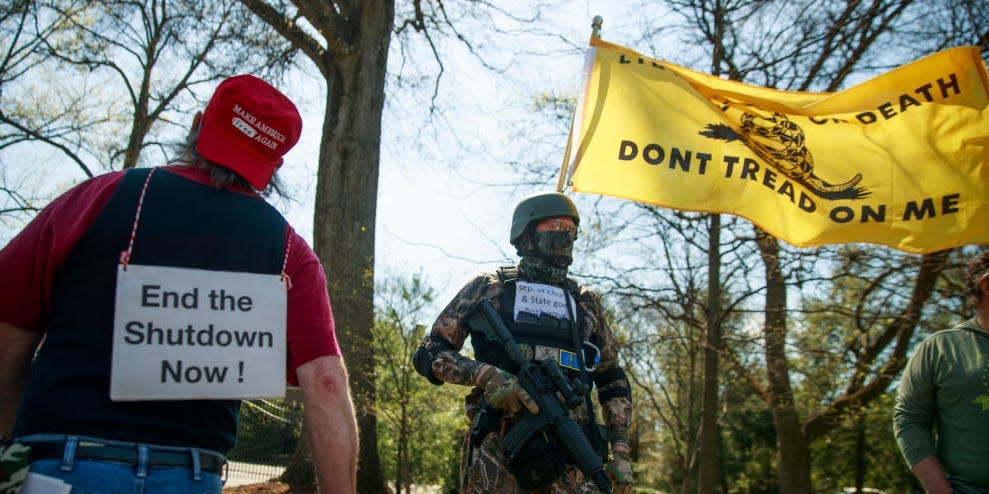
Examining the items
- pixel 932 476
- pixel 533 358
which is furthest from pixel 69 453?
pixel 932 476

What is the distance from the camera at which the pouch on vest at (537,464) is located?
10.9 ft

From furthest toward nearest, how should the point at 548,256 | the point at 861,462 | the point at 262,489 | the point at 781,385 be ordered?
1. the point at 861,462
2. the point at 781,385
3. the point at 262,489
4. the point at 548,256

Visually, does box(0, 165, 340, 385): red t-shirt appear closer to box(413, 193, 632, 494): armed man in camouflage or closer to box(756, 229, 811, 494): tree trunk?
box(413, 193, 632, 494): armed man in camouflage

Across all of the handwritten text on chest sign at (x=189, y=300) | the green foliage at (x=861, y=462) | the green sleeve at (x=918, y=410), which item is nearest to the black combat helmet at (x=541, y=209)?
the green sleeve at (x=918, y=410)

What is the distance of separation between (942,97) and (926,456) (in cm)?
262

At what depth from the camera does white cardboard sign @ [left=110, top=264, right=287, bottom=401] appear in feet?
5.68

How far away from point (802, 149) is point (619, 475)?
8.54 ft

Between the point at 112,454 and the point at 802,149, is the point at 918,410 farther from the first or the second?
the point at 112,454

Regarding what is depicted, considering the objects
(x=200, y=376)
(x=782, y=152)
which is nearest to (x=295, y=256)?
(x=200, y=376)

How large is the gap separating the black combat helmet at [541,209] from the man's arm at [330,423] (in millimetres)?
2162

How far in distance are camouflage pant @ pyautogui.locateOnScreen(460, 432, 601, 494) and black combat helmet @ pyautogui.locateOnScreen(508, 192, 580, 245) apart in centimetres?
111

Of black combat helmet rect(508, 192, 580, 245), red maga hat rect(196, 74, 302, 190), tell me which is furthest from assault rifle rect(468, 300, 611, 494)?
red maga hat rect(196, 74, 302, 190)

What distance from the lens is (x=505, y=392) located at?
3406mm

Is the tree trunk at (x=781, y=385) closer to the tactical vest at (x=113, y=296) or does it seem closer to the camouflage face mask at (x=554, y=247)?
the camouflage face mask at (x=554, y=247)
